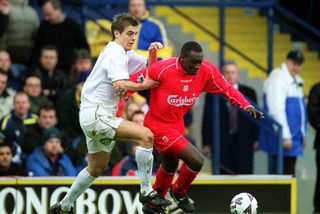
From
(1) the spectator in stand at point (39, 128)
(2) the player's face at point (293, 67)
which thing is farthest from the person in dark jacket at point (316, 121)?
(1) the spectator in stand at point (39, 128)

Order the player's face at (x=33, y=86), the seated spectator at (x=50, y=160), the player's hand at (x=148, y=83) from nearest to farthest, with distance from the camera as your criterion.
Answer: the player's hand at (x=148, y=83), the seated spectator at (x=50, y=160), the player's face at (x=33, y=86)

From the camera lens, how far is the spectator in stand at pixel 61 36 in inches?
722

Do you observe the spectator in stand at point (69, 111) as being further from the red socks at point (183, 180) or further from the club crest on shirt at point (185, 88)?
the club crest on shirt at point (185, 88)

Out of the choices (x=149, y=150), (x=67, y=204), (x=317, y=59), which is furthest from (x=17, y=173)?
(x=317, y=59)

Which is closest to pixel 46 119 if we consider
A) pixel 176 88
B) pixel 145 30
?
pixel 145 30

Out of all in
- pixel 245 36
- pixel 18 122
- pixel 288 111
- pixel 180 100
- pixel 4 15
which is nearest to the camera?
pixel 180 100

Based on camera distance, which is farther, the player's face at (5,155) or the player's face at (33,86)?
the player's face at (33,86)

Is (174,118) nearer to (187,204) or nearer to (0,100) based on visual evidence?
(187,204)

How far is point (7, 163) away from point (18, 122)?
74 cm

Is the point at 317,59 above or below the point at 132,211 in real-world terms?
above

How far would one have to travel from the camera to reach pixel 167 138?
47.3 feet

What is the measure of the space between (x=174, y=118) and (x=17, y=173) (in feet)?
10.5

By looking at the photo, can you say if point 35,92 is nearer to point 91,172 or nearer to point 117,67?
point 91,172

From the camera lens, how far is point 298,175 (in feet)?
65.8
